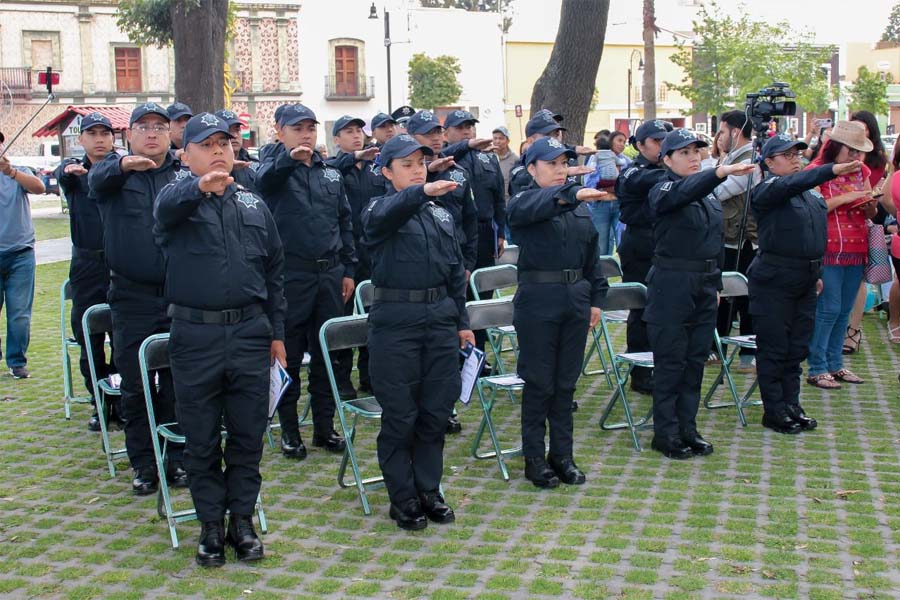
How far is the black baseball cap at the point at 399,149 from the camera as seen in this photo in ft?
17.8

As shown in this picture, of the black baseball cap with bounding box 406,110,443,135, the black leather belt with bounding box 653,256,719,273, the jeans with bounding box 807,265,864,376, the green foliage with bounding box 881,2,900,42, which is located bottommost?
the jeans with bounding box 807,265,864,376

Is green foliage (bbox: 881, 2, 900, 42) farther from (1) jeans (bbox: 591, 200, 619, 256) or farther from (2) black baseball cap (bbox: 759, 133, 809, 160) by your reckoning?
(2) black baseball cap (bbox: 759, 133, 809, 160)

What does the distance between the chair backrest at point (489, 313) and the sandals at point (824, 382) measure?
9.73 ft

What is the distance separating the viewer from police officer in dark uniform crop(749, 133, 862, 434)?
280 inches

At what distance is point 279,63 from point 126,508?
4322 centimetres

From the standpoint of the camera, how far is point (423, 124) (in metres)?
7.67

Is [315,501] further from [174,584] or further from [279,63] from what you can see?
[279,63]

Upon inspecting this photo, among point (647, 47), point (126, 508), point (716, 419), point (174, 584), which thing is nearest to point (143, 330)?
point (126, 508)

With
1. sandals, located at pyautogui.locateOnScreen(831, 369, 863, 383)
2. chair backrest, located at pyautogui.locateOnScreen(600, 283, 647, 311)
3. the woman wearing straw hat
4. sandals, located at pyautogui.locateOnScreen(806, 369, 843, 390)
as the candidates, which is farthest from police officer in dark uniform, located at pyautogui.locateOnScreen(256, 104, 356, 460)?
sandals, located at pyautogui.locateOnScreen(831, 369, 863, 383)

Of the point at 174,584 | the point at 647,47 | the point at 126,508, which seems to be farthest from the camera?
the point at 647,47

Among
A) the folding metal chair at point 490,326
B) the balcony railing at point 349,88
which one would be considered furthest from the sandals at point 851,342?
the balcony railing at point 349,88

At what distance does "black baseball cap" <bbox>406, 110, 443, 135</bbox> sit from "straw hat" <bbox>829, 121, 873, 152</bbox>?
2.99 m

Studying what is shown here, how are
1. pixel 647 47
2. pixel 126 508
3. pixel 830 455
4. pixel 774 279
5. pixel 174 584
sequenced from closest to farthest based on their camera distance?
1. pixel 174 584
2. pixel 126 508
3. pixel 830 455
4. pixel 774 279
5. pixel 647 47

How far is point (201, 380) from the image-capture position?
4914 millimetres
